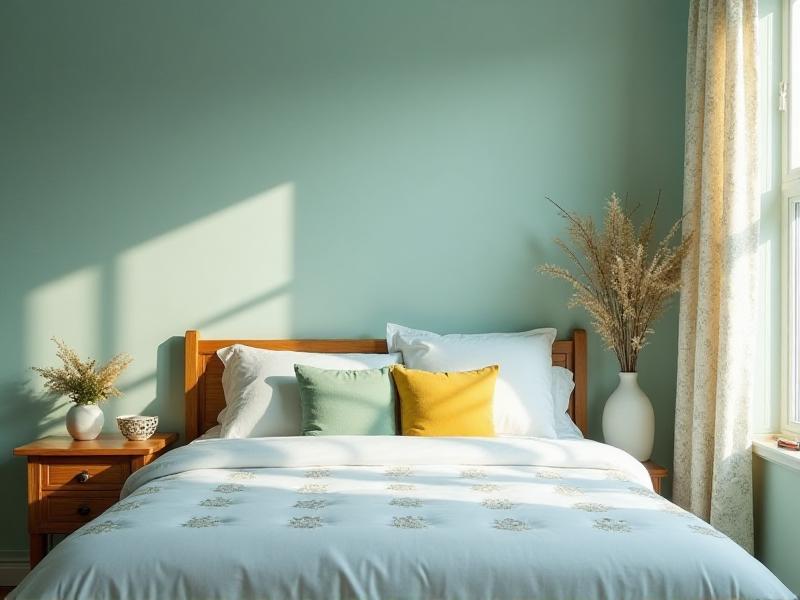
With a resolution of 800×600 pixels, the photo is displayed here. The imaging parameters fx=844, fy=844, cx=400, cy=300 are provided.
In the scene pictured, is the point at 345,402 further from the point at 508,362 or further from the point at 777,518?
the point at 777,518

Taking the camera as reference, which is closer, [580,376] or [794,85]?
[794,85]

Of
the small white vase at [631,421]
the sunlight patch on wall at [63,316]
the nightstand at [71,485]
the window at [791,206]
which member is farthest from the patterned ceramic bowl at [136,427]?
the window at [791,206]

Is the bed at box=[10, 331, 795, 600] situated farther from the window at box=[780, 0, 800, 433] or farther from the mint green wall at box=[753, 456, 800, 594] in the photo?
the window at box=[780, 0, 800, 433]

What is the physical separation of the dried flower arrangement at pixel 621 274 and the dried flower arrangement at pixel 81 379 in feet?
6.75

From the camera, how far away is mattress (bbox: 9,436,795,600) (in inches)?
80.0

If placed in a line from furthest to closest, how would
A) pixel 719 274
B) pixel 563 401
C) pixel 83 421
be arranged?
pixel 563 401, pixel 83 421, pixel 719 274

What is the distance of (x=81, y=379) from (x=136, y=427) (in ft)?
1.09

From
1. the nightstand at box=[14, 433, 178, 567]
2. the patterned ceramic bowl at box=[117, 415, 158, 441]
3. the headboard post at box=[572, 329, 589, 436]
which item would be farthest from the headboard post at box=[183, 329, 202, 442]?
the headboard post at box=[572, 329, 589, 436]

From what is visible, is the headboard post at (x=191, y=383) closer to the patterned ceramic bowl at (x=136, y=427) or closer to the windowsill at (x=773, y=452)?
the patterned ceramic bowl at (x=136, y=427)

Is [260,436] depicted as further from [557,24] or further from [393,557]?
[557,24]

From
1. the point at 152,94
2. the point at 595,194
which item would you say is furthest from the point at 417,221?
the point at 152,94

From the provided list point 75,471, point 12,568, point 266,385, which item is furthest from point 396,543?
point 12,568

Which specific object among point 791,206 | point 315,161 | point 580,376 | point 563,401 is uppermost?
point 315,161

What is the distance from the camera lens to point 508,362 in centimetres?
372
